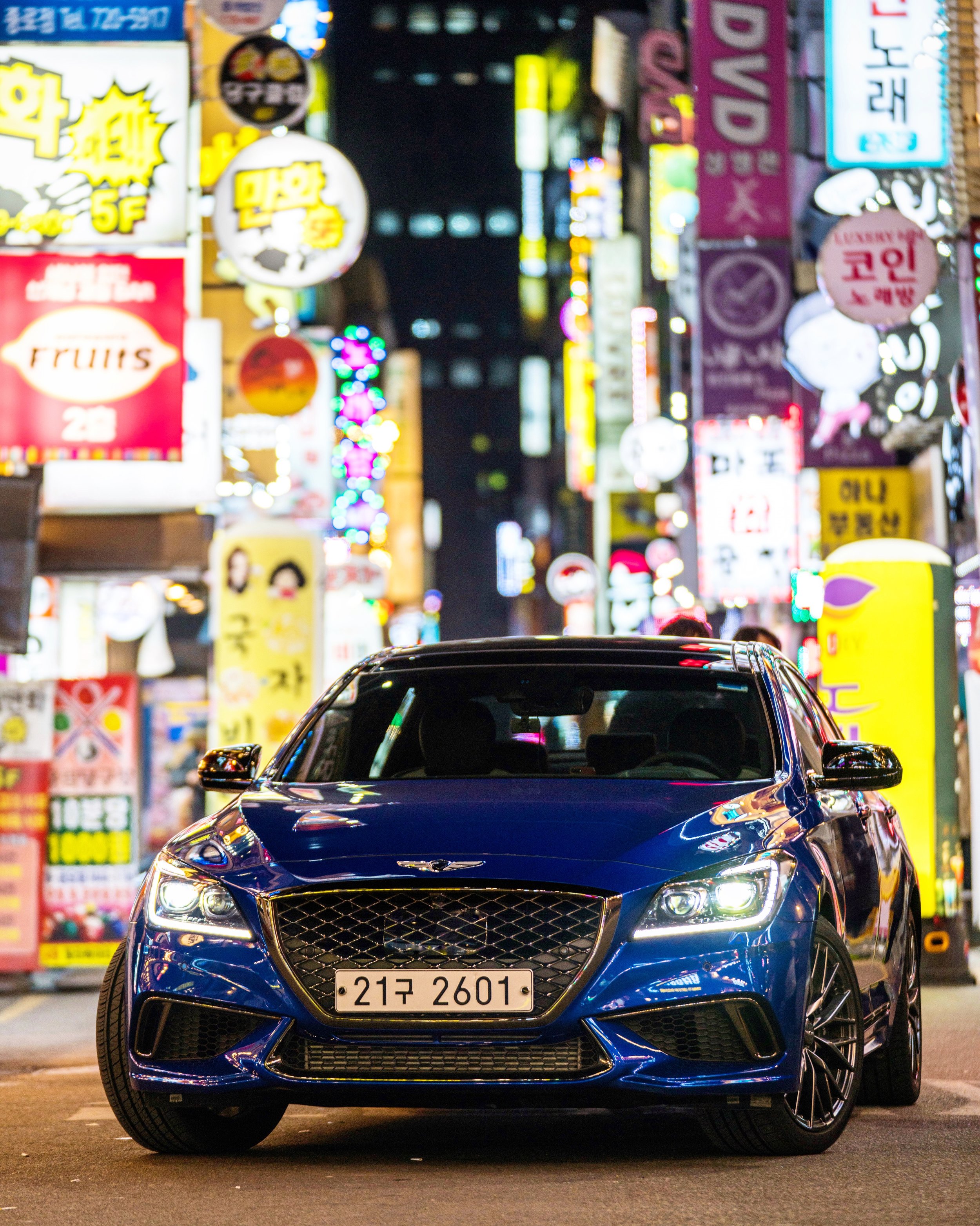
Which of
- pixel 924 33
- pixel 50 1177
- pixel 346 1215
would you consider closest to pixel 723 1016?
pixel 346 1215

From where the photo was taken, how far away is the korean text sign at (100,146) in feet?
51.6

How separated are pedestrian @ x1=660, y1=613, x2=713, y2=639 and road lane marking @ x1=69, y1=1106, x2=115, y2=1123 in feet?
14.8

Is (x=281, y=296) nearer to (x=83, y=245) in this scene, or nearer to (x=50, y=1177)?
(x=83, y=245)

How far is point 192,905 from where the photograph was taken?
19.4 ft

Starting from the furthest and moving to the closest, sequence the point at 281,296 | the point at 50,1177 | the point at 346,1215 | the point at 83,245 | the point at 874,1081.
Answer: the point at 281,296 → the point at 83,245 → the point at 874,1081 → the point at 50,1177 → the point at 346,1215

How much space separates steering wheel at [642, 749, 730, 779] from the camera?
6.70 metres

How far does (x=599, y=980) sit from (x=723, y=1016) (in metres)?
0.36

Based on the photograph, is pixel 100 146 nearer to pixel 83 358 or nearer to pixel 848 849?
pixel 83 358

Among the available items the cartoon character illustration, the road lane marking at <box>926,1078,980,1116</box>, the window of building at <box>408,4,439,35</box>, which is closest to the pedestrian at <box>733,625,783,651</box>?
the road lane marking at <box>926,1078,980,1116</box>

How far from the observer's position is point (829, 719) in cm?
810

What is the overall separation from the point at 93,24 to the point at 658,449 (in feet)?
87.7

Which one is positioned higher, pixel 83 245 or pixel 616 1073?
pixel 83 245

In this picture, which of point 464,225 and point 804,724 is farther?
point 464,225

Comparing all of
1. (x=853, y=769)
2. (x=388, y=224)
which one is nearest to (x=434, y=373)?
(x=388, y=224)
